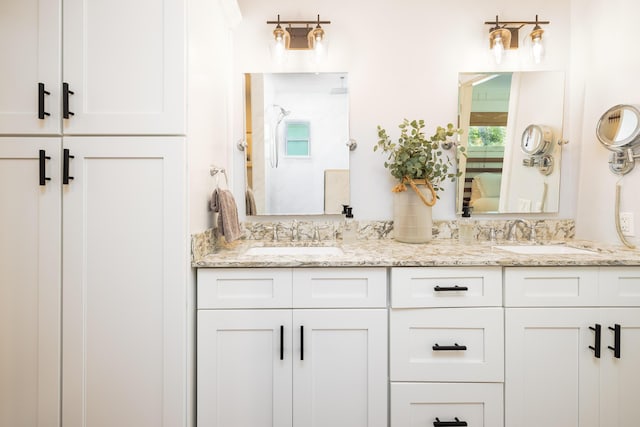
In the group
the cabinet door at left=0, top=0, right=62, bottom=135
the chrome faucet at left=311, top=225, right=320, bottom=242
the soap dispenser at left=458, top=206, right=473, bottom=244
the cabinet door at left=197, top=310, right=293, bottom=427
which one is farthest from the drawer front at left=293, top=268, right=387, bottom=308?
the cabinet door at left=0, top=0, right=62, bottom=135

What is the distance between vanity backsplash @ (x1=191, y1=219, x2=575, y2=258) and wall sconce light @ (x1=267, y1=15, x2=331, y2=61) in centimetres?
97

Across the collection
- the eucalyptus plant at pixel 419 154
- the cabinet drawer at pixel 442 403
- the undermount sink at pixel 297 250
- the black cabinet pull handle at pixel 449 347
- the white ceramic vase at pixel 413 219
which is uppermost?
the eucalyptus plant at pixel 419 154

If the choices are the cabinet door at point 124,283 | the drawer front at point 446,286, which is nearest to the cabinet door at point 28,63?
the cabinet door at point 124,283

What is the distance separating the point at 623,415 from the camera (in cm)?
141

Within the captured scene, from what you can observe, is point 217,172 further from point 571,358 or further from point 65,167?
point 571,358

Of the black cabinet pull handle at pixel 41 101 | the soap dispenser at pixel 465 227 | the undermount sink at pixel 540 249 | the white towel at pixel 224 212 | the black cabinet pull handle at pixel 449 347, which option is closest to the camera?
the black cabinet pull handle at pixel 41 101

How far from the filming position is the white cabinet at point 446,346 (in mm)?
1402

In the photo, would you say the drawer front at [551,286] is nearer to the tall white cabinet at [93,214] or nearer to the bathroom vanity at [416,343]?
the bathroom vanity at [416,343]

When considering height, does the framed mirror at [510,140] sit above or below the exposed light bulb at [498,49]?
below

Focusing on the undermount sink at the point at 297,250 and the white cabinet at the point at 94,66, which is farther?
the undermount sink at the point at 297,250

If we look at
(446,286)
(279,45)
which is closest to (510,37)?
(279,45)

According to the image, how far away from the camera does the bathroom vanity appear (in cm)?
140

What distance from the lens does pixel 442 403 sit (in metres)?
1.40

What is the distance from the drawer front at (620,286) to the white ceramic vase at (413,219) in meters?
0.73
